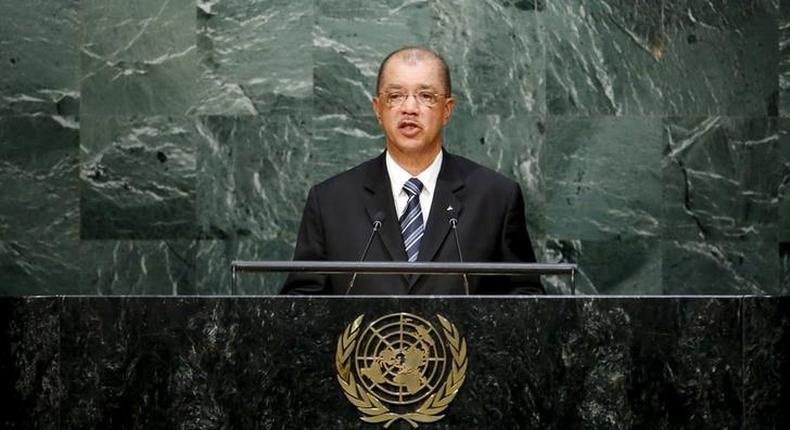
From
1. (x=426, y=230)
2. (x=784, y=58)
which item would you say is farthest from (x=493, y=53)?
(x=426, y=230)

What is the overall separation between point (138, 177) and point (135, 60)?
59 cm

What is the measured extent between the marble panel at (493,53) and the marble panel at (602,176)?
0.22 m

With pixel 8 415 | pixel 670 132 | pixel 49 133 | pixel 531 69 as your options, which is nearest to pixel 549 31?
pixel 531 69

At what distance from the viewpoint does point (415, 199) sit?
17.7 feet

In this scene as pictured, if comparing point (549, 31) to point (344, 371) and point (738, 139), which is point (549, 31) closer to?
point (738, 139)

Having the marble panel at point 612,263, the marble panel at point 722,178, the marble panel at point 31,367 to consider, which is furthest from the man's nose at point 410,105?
the marble panel at point 722,178

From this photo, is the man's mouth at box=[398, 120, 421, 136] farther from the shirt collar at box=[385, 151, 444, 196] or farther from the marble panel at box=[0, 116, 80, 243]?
the marble panel at box=[0, 116, 80, 243]

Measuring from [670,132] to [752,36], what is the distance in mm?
654

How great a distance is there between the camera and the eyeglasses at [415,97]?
545cm

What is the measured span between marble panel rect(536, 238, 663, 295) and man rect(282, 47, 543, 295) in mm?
1587

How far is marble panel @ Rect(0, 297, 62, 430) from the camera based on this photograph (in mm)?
4070

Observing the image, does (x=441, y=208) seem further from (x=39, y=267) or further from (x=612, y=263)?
(x=39, y=267)

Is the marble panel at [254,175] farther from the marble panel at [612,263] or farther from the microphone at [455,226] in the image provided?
the microphone at [455,226]

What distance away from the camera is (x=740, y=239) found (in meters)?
7.16
